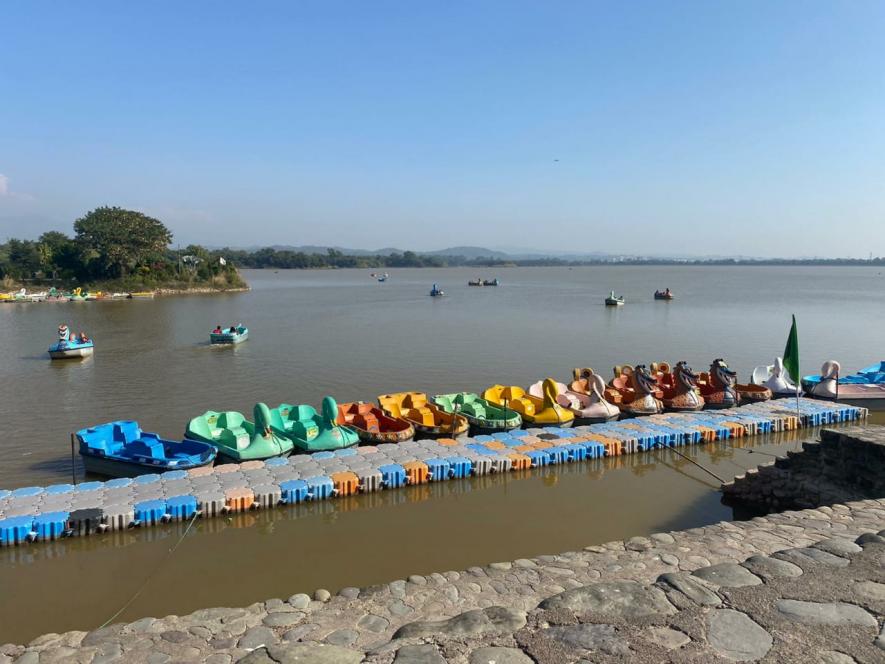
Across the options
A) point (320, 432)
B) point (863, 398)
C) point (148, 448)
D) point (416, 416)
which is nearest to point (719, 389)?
point (863, 398)

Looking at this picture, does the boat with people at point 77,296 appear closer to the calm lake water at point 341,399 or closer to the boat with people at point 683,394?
the calm lake water at point 341,399

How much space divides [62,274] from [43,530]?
84.5 meters

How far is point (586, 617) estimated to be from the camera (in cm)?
512

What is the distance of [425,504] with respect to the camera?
1350 cm

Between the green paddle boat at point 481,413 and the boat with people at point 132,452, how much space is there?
7.21 metres

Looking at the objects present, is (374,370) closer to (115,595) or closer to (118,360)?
(118,360)

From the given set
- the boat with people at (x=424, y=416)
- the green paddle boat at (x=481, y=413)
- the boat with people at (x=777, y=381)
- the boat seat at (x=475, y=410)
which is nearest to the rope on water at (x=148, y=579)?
the boat with people at (x=424, y=416)

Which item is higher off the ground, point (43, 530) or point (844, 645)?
point (844, 645)

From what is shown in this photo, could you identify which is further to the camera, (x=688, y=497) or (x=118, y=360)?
(x=118, y=360)

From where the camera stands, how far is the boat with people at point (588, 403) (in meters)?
19.0

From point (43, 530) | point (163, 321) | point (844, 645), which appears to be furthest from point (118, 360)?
point (844, 645)

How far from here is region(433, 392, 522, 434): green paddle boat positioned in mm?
17703

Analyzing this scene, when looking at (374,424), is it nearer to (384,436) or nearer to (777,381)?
(384,436)

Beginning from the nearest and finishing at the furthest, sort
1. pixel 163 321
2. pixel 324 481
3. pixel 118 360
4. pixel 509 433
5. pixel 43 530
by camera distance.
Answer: pixel 43 530, pixel 324 481, pixel 509 433, pixel 118 360, pixel 163 321
